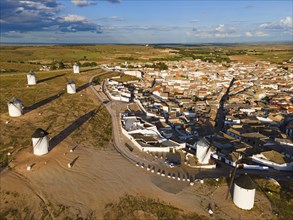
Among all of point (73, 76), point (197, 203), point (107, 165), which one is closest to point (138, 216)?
point (197, 203)

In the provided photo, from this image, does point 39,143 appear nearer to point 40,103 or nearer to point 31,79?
point 40,103

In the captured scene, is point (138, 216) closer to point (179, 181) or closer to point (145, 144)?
point (179, 181)

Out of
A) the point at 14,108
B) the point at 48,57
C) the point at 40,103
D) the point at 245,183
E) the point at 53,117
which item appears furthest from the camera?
the point at 48,57

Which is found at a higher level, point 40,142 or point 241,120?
point 40,142

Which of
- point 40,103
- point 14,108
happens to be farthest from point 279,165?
point 40,103

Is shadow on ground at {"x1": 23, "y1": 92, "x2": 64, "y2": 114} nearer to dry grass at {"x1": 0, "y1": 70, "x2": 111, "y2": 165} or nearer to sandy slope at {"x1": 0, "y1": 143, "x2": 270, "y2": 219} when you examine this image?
dry grass at {"x1": 0, "y1": 70, "x2": 111, "y2": 165}
